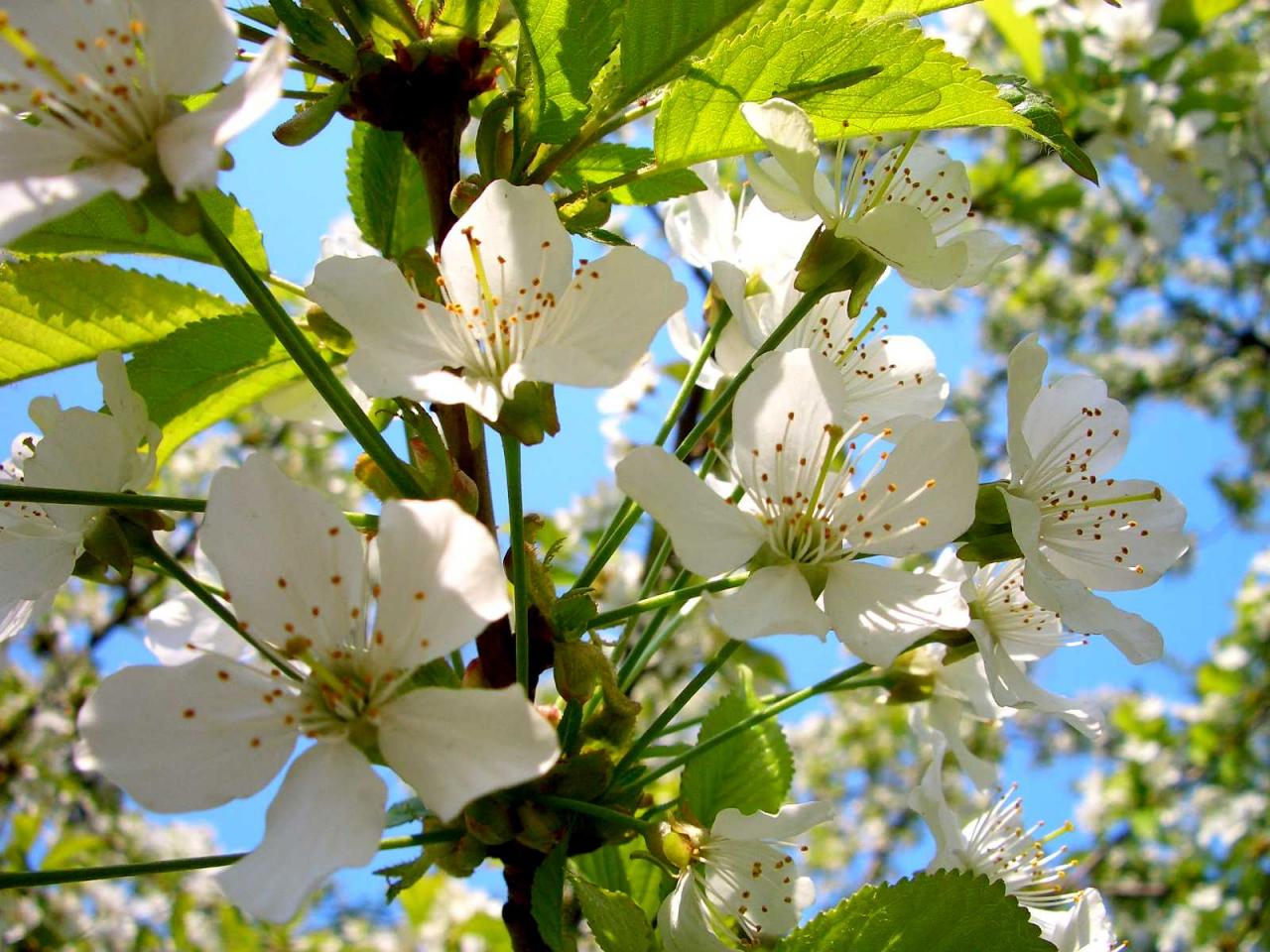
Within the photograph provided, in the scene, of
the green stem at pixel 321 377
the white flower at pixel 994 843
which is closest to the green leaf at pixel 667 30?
the green stem at pixel 321 377

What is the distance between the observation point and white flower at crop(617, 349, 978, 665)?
1.04 metres

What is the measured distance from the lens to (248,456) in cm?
92

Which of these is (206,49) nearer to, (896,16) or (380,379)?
(380,379)

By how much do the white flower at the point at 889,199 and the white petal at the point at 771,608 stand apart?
364 millimetres

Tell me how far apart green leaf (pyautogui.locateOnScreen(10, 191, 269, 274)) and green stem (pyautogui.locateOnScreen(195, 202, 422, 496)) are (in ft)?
0.80

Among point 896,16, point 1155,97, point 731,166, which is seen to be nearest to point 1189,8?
point 1155,97

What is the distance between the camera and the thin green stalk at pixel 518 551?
1.04 meters

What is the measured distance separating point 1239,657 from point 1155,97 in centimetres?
338

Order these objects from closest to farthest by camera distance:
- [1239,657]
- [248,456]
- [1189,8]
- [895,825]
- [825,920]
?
[248,456] < [825,920] < [1189,8] < [1239,657] < [895,825]

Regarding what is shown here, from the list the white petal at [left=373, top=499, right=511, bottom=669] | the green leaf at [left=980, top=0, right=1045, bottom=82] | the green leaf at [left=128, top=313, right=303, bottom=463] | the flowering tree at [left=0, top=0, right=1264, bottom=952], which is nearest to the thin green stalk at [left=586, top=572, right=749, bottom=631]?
the flowering tree at [left=0, top=0, right=1264, bottom=952]

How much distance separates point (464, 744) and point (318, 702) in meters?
0.19

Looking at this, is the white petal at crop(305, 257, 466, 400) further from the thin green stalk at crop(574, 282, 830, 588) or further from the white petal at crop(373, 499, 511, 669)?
the thin green stalk at crop(574, 282, 830, 588)

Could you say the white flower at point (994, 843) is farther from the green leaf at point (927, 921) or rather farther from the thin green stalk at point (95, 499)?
the thin green stalk at point (95, 499)

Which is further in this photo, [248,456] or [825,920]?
[825,920]
